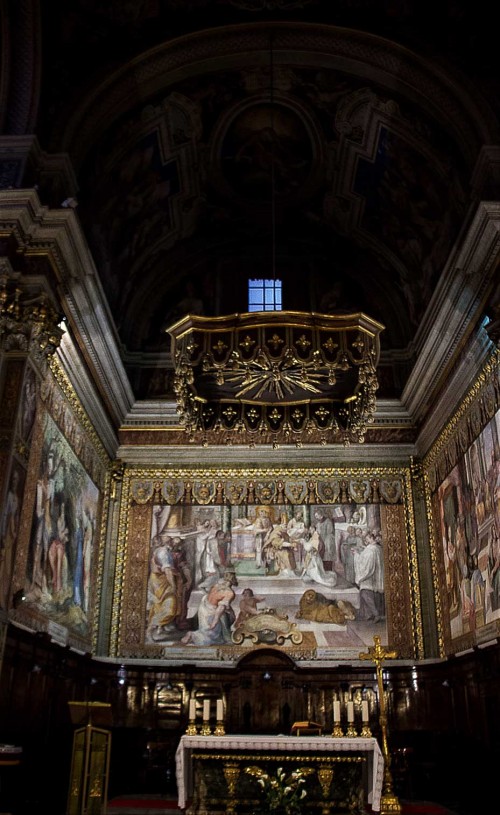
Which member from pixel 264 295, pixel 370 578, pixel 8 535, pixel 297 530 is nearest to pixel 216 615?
pixel 297 530

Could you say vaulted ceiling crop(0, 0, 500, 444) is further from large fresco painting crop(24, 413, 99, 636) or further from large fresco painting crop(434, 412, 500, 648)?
large fresco painting crop(24, 413, 99, 636)

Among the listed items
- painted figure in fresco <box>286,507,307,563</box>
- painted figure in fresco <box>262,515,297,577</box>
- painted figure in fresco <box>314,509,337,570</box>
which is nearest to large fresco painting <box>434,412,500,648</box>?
painted figure in fresco <box>314,509,337,570</box>

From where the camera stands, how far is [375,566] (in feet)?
47.0

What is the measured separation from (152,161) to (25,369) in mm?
6254

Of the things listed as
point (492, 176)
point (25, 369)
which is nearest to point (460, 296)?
point (492, 176)

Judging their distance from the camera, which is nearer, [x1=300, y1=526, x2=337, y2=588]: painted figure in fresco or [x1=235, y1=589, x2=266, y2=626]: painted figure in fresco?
[x1=235, y1=589, x2=266, y2=626]: painted figure in fresco

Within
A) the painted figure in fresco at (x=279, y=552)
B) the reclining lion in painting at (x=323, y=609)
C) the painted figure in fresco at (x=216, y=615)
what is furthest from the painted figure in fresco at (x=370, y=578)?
the painted figure in fresco at (x=216, y=615)

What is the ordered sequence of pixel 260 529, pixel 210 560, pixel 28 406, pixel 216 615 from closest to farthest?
pixel 28 406 < pixel 216 615 < pixel 210 560 < pixel 260 529

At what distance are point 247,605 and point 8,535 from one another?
6.47m

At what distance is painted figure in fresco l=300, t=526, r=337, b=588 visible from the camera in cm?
1421

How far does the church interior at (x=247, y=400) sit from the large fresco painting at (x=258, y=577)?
52 millimetres

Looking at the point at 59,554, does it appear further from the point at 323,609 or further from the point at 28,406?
the point at 323,609

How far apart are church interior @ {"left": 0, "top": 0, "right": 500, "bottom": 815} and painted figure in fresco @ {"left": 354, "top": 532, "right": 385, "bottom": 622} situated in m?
0.06

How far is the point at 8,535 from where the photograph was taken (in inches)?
344
